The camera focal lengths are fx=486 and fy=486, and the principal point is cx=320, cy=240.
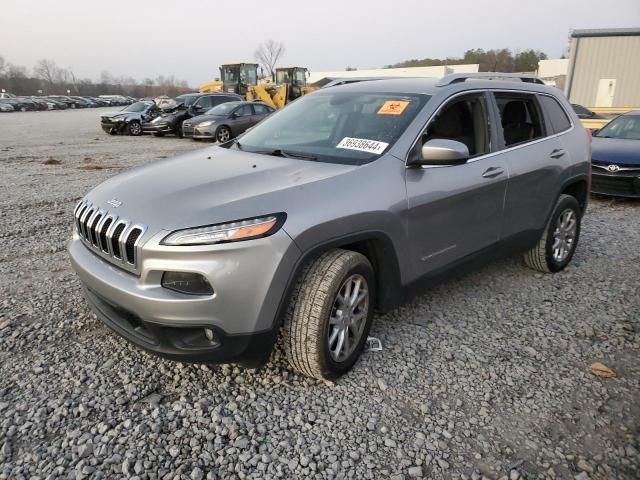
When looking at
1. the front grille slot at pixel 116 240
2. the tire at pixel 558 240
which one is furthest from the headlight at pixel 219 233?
the tire at pixel 558 240

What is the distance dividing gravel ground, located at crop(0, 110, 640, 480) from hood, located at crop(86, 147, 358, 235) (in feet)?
3.26

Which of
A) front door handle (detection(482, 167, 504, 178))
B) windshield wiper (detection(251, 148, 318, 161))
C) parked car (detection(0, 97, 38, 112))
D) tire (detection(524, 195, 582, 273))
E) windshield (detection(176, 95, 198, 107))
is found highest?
→ windshield wiper (detection(251, 148, 318, 161))

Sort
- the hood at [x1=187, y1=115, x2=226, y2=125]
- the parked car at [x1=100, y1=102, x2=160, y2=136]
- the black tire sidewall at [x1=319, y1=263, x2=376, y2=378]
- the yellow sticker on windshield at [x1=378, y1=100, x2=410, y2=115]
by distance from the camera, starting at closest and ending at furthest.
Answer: the black tire sidewall at [x1=319, y1=263, x2=376, y2=378]
the yellow sticker on windshield at [x1=378, y1=100, x2=410, y2=115]
the hood at [x1=187, y1=115, x2=226, y2=125]
the parked car at [x1=100, y1=102, x2=160, y2=136]

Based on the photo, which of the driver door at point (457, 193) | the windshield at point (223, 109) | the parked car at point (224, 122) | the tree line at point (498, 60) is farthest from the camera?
the tree line at point (498, 60)

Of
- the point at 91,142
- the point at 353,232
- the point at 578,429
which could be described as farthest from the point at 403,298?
the point at 91,142

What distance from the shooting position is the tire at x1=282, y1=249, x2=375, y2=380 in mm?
2555

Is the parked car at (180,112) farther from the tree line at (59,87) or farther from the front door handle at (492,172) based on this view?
the tree line at (59,87)

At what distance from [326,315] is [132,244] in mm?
1046

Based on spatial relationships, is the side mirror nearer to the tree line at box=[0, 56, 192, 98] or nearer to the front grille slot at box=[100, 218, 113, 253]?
the front grille slot at box=[100, 218, 113, 253]

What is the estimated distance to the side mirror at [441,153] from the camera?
2.90 m

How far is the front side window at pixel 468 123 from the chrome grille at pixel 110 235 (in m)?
2.04

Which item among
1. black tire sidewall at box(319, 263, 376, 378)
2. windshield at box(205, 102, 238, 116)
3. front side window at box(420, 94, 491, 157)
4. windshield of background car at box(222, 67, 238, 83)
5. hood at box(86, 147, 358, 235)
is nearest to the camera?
hood at box(86, 147, 358, 235)

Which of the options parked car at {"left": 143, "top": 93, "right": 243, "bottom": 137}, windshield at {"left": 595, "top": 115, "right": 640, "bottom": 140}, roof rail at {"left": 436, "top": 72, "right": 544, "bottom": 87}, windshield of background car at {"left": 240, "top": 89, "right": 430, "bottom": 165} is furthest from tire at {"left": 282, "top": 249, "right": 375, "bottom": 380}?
parked car at {"left": 143, "top": 93, "right": 243, "bottom": 137}

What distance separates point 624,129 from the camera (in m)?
8.44
